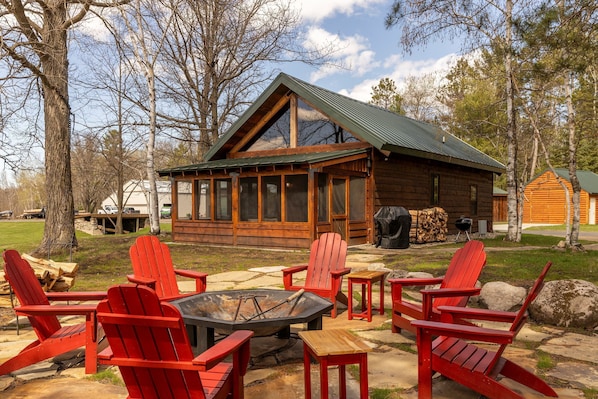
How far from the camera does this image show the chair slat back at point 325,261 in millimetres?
4992

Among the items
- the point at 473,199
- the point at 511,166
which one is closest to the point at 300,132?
the point at 511,166

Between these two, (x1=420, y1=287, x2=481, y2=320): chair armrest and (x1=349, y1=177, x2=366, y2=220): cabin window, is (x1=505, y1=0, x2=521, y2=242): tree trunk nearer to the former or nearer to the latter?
(x1=349, y1=177, x2=366, y2=220): cabin window

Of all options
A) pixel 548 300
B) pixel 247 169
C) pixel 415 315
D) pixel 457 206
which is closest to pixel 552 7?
A: pixel 548 300

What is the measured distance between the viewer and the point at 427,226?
44.9ft

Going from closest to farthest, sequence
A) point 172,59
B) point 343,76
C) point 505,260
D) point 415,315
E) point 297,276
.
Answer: point 415,315 < point 297,276 < point 505,260 < point 343,76 < point 172,59

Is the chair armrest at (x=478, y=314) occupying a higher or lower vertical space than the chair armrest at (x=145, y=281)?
lower

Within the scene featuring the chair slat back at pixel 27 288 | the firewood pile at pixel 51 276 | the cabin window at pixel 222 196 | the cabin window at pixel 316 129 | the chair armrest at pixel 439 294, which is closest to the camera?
the chair slat back at pixel 27 288

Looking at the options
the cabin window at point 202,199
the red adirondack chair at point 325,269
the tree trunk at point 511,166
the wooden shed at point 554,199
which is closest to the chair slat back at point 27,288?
the red adirondack chair at point 325,269

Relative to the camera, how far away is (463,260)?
13.0ft

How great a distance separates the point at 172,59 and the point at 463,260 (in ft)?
63.2

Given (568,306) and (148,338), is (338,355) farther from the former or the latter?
(568,306)

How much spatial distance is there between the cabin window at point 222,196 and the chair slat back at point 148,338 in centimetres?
1217

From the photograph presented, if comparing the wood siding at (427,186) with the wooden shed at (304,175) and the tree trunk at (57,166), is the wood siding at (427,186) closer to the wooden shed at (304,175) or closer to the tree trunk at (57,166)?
the wooden shed at (304,175)

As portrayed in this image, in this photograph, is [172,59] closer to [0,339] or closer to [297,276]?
[297,276]
